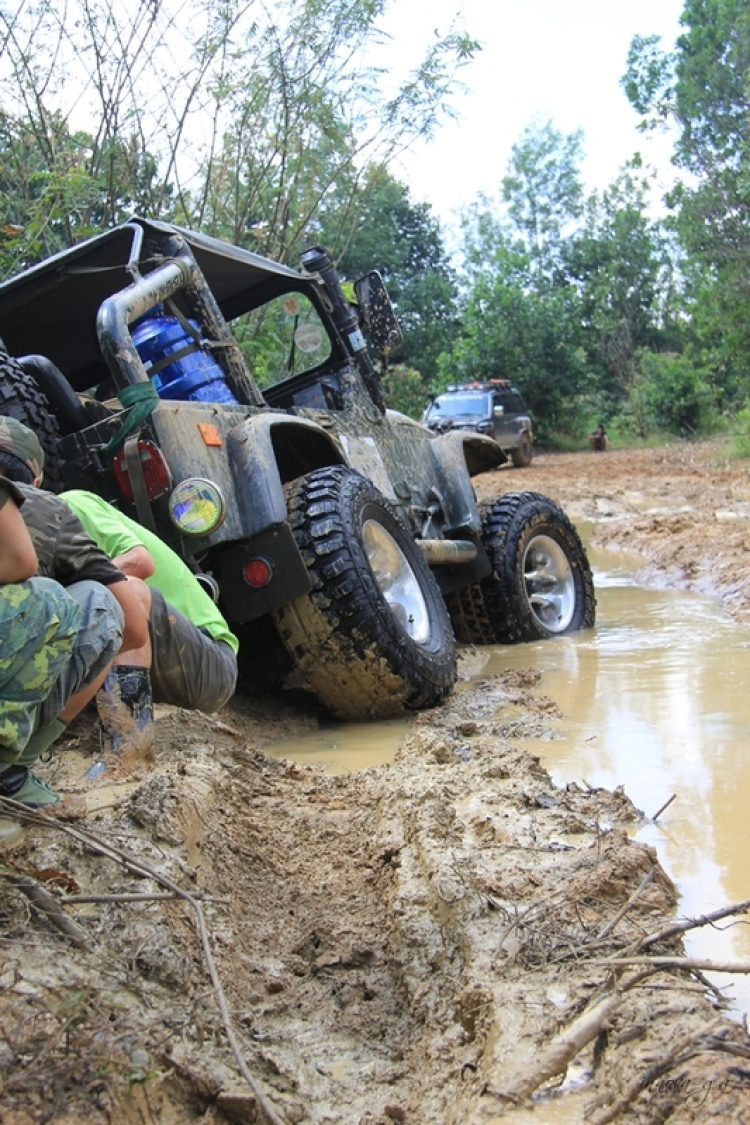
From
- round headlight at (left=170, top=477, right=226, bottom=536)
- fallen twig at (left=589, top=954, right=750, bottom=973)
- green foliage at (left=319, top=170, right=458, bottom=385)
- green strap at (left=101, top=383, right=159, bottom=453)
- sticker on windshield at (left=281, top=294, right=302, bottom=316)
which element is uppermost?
green foliage at (left=319, top=170, right=458, bottom=385)

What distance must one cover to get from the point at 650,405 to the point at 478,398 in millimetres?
9495

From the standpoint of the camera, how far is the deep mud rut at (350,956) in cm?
157

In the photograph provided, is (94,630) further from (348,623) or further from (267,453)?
(267,453)

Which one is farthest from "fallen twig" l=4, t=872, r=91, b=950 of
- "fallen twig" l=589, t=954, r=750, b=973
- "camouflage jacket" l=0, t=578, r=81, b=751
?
"fallen twig" l=589, t=954, r=750, b=973

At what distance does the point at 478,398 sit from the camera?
23188 millimetres

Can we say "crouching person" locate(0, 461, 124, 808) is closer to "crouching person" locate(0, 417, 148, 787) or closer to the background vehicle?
"crouching person" locate(0, 417, 148, 787)

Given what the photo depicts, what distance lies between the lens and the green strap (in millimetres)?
3887

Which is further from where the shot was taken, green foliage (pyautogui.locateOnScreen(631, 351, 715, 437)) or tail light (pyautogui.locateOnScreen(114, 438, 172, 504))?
green foliage (pyautogui.locateOnScreen(631, 351, 715, 437))

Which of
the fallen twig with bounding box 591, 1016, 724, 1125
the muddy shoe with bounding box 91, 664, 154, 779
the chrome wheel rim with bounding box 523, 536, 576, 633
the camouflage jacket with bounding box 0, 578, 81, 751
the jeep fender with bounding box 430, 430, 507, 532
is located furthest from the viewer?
the chrome wheel rim with bounding box 523, 536, 576, 633

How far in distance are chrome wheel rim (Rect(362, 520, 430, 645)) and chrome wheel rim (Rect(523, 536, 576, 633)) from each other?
67.5 inches

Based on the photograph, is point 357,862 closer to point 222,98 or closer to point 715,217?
point 222,98

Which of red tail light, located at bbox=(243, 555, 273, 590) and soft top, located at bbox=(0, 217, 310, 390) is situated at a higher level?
soft top, located at bbox=(0, 217, 310, 390)

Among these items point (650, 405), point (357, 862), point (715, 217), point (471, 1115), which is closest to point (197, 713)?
point (357, 862)

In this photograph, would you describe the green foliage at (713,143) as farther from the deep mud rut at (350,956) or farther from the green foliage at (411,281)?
the deep mud rut at (350,956)
